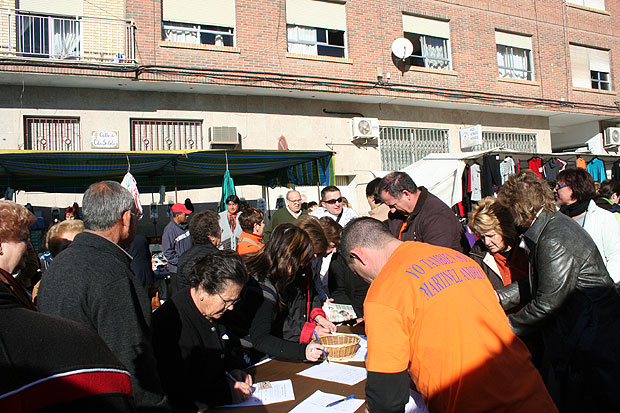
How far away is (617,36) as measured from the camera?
18.1 meters

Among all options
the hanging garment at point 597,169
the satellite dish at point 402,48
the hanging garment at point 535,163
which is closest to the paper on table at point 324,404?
the hanging garment at point 535,163

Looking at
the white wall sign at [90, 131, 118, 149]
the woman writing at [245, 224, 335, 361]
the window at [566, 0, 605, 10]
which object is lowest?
the woman writing at [245, 224, 335, 361]

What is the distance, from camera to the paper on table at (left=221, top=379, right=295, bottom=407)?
261 centimetres

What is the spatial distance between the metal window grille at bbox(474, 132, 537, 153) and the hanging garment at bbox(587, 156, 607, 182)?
453cm

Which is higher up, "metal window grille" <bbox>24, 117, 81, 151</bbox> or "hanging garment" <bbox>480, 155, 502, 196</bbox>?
"metal window grille" <bbox>24, 117, 81, 151</bbox>

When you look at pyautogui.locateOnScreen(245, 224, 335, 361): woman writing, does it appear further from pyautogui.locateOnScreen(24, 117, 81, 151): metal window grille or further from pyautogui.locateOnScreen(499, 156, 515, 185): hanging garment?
pyautogui.locateOnScreen(24, 117, 81, 151): metal window grille

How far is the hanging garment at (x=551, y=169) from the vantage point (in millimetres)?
10008

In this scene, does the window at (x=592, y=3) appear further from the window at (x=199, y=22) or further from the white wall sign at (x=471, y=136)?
the window at (x=199, y=22)

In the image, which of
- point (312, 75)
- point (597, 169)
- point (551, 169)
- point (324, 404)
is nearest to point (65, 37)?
point (312, 75)

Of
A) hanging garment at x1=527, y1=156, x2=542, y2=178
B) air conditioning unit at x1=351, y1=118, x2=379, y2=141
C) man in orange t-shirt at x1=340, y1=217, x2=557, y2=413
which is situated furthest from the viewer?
air conditioning unit at x1=351, y1=118, x2=379, y2=141

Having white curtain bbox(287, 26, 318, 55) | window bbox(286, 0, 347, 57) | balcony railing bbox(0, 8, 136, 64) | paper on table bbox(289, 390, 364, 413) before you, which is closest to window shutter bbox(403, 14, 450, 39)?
window bbox(286, 0, 347, 57)

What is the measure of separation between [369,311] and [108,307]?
1.16m

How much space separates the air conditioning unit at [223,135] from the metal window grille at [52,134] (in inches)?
124

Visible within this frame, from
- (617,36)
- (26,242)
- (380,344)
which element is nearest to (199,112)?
(26,242)
